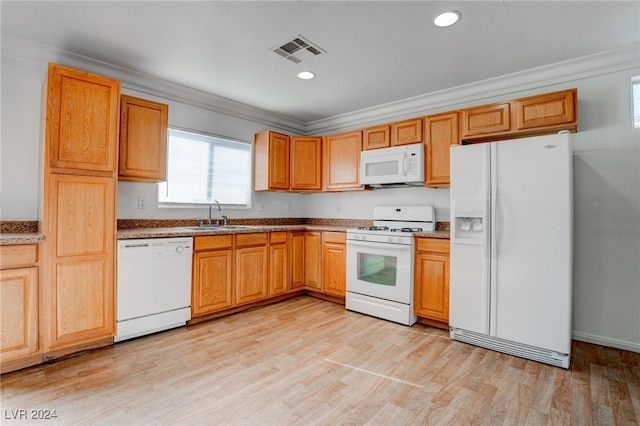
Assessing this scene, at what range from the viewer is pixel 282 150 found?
4.36m

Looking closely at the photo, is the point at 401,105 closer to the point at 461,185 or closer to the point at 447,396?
the point at 461,185

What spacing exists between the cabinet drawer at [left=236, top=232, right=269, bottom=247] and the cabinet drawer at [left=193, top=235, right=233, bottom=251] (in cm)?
10

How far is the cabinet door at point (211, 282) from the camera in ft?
10.2

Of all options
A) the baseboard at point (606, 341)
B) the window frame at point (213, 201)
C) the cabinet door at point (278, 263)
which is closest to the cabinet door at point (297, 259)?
the cabinet door at point (278, 263)

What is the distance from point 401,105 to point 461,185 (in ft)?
5.23

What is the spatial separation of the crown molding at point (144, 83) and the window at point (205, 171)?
38 centimetres

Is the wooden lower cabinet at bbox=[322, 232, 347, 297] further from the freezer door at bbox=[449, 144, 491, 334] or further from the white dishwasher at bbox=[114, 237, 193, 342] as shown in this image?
the white dishwasher at bbox=[114, 237, 193, 342]

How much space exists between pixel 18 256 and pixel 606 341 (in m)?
4.67

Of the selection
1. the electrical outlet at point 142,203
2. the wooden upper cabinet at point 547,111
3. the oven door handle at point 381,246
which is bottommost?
the oven door handle at point 381,246

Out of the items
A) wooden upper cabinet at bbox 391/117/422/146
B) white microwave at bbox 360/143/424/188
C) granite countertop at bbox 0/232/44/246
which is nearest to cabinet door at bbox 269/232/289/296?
white microwave at bbox 360/143/424/188


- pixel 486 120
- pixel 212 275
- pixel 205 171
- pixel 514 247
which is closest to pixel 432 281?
pixel 514 247

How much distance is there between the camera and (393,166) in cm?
369

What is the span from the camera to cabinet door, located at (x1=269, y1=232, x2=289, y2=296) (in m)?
3.81

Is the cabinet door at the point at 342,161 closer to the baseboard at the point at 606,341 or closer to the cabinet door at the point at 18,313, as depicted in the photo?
the baseboard at the point at 606,341
